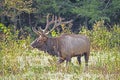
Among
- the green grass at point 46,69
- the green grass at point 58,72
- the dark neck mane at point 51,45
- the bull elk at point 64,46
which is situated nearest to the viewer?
the green grass at point 58,72

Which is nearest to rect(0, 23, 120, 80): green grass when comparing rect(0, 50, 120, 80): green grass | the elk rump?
rect(0, 50, 120, 80): green grass

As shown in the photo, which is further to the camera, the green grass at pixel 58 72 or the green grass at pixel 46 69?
the green grass at pixel 46 69

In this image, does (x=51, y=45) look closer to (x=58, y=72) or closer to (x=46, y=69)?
(x=46, y=69)

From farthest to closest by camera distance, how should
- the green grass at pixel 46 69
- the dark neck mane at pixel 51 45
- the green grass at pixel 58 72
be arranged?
the dark neck mane at pixel 51 45
the green grass at pixel 46 69
the green grass at pixel 58 72

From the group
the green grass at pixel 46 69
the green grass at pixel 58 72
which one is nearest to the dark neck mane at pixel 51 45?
the green grass at pixel 46 69

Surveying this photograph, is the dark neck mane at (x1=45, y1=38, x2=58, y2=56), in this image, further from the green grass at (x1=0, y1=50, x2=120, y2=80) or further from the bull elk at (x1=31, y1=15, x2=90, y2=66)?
the green grass at (x1=0, y1=50, x2=120, y2=80)

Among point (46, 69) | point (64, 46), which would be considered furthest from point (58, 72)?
point (64, 46)

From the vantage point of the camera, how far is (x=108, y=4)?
27.6 m

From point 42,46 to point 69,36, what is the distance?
79 centimetres

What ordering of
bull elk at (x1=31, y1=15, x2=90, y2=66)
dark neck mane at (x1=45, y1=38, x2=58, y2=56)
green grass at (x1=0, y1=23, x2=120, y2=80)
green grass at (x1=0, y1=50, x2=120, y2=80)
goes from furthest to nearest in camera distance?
dark neck mane at (x1=45, y1=38, x2=58, y2=56) → bull elk at (x1=31, y1=15, x2=90, y2=66) → green grass at (x1=0, y1=23, x2=120, y2=80) → green grass at (x1=0, y1=50, x2=120, y2=80)

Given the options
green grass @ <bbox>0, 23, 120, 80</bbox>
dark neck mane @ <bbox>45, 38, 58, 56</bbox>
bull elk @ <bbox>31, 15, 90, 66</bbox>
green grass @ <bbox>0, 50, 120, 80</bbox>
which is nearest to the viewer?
green grass @ <bbox>0, 50, 120, 80</bbox>

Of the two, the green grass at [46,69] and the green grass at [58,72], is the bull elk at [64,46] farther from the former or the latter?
the green grass at [58,72]

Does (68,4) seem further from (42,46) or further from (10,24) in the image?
(42,46)

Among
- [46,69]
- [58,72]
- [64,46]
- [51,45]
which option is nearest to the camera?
[58,72]
